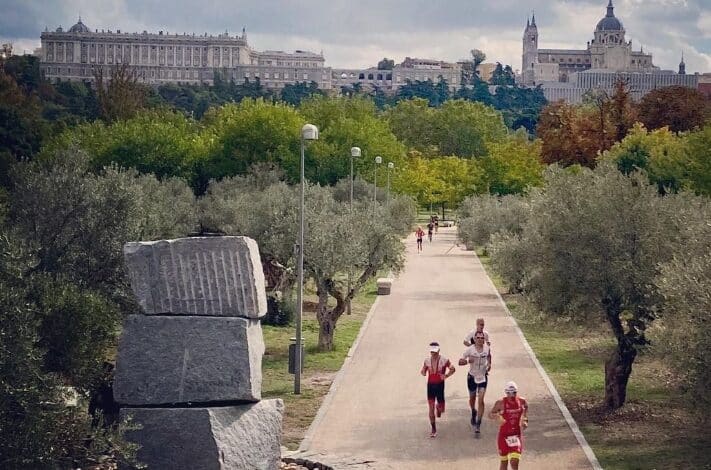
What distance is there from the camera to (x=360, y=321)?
32125 mm

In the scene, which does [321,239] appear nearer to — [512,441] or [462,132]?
[512,441]

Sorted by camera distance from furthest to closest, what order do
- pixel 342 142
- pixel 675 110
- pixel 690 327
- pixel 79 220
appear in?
1. pixel 675 110
2. pixel 342 142
3. pixel 79 220
4. pixel 690 327

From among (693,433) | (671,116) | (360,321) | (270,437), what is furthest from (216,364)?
(671,116)

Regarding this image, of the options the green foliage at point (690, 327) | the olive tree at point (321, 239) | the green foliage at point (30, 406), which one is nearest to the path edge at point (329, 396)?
the olive tree at point (321, 239)

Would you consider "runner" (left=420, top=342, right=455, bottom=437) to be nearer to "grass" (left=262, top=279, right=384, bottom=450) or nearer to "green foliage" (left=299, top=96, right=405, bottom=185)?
"grass" (left=262, top=279, right=384, bottom=450)

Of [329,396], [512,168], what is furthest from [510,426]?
[512,168]

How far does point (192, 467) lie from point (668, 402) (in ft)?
32.8

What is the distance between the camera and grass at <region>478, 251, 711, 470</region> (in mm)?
16328

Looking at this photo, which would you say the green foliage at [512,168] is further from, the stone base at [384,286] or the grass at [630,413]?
the grass at [630,413]

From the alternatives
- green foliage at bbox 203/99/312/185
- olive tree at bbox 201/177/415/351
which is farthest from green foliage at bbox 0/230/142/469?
green foliage at bbox 203/99/312/185

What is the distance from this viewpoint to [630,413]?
62.5 ft

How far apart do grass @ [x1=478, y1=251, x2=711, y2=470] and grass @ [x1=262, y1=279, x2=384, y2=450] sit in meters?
4.10

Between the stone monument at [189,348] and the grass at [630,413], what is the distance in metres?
5.41

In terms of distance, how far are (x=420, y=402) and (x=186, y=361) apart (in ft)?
25.0
